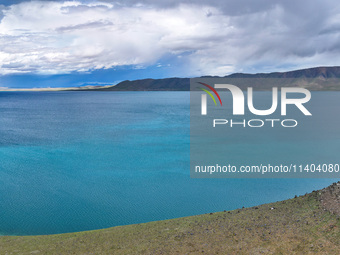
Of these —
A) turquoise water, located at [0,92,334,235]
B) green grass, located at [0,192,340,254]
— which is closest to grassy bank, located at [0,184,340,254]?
green grass, located at [0,192,340,254]

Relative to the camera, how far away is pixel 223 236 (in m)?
11.8

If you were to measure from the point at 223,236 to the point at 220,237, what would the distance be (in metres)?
0.13

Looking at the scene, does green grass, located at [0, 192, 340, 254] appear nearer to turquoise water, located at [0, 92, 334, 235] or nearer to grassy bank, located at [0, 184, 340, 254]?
grassy bank, located at [0, 184, 340, 254]

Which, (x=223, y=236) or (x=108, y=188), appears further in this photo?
(x=108, y=188)

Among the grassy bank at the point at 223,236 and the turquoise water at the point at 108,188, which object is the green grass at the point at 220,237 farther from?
the turquoise water at the point at 108,188

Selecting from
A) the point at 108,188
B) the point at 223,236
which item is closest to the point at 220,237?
the point at 223,236

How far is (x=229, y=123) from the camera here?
5222cm

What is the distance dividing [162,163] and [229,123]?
26.4 m

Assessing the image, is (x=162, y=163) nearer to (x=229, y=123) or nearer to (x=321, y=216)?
(x=321, y=216)

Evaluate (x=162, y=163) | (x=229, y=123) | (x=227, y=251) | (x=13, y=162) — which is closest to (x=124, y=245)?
(x=227, y=251)

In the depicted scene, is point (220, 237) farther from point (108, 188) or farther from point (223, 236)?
point (108, 188)

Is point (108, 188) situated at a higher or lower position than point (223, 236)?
lower

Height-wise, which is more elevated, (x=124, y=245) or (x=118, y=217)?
(x=124, y=245)

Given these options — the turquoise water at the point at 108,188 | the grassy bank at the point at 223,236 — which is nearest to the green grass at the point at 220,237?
the grassy bank at the point at 223,236
